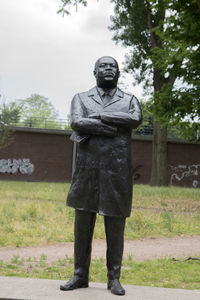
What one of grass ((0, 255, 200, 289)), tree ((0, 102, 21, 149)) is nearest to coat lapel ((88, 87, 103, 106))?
grass ((0, 255, 200, 289))

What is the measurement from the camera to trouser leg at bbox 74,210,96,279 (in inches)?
179

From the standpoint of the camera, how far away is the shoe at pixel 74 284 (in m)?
4.44

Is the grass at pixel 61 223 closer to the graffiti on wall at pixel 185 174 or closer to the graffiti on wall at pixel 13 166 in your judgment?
the graffiti on wall at pixel 13 166

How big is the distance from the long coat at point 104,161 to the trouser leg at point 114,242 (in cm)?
14

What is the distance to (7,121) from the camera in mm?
27125

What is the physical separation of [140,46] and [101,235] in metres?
16.6

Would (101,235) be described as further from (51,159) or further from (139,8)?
(51,159)

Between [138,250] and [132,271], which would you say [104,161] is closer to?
[132,271]

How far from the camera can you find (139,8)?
72.1 feet

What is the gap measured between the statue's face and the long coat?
0.90ft

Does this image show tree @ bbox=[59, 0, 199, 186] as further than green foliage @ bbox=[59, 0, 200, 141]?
Yes

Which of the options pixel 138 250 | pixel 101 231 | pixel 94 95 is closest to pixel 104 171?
pixel 94 95

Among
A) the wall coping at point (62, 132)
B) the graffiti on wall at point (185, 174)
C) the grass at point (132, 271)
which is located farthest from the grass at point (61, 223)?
the graffiti on wall at point (185, 174)

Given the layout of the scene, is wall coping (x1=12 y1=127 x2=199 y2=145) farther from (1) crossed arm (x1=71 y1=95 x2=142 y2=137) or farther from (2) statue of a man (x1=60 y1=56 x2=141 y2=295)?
(1) crossed arm (x1=71 y1=95 x2=142 y2=137)
